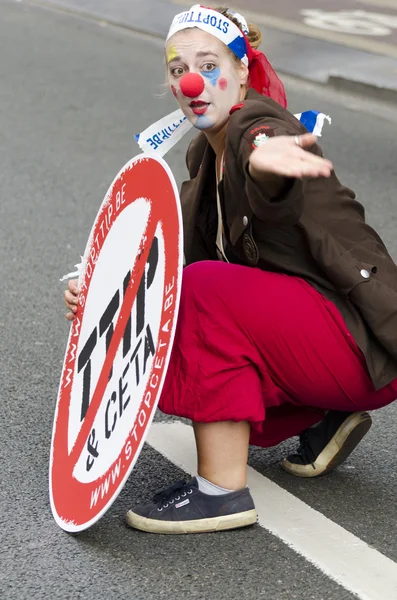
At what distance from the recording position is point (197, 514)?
279cm

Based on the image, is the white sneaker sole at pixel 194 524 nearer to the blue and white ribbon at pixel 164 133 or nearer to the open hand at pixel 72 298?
the open hand at pixel 72 298

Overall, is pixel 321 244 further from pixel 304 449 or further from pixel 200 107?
pixel 304 449

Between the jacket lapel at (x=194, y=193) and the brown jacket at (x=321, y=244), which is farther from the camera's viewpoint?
the jacket lapel at (x=194, y=193)

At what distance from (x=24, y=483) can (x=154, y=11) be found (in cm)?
882

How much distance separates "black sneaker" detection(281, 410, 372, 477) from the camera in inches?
122

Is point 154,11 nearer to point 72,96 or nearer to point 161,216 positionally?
point 72,96

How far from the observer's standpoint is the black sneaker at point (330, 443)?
122 inches

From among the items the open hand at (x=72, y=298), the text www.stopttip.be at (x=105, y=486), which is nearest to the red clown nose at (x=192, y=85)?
the open hand at (x=72, y=298)

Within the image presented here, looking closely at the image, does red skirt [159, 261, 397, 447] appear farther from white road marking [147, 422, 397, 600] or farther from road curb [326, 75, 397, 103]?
road curb [326, 75, 397, 103]

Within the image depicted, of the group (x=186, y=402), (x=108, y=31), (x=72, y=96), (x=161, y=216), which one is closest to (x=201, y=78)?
(x=161, y=216)

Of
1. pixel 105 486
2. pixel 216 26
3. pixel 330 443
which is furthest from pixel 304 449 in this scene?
pixel 216 26

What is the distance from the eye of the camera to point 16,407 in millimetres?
3520

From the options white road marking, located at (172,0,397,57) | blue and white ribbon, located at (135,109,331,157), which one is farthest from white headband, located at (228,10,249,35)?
white road marking, located at (172,0,397,57)

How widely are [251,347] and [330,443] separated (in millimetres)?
502
